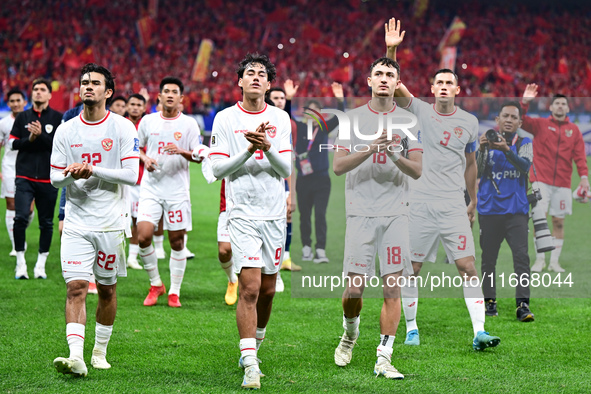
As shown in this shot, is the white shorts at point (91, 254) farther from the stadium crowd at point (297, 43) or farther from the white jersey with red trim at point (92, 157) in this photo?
the stadium crowd at point (297, 43)

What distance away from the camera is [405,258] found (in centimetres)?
532

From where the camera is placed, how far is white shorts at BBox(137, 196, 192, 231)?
7.41 metres

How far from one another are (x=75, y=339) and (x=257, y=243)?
1.41 meters

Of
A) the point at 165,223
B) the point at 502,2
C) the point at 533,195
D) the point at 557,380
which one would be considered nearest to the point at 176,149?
the point at 165,223

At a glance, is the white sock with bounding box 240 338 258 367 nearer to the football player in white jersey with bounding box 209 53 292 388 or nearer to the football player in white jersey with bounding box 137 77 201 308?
the football player in white jersey with bounding box 209 53 292 388

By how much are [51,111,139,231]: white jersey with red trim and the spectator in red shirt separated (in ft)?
13.0

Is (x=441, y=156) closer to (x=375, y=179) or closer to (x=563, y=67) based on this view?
(x=375, y=179)

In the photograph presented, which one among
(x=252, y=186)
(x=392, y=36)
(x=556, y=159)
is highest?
(x=392, y=36)

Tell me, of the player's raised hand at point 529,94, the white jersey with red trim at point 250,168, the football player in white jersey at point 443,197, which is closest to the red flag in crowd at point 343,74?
the player's raised hand at point 529,94

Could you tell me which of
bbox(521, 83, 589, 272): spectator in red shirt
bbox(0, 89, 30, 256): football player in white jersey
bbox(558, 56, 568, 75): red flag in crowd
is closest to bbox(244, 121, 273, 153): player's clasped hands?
bbox(521, 83, 589, 272): spectator in red shirt

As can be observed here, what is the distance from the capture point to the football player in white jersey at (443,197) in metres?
6.05

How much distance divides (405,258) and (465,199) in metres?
1.45

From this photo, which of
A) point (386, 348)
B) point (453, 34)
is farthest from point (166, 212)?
point (453, 34)

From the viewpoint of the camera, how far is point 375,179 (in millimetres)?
5340
